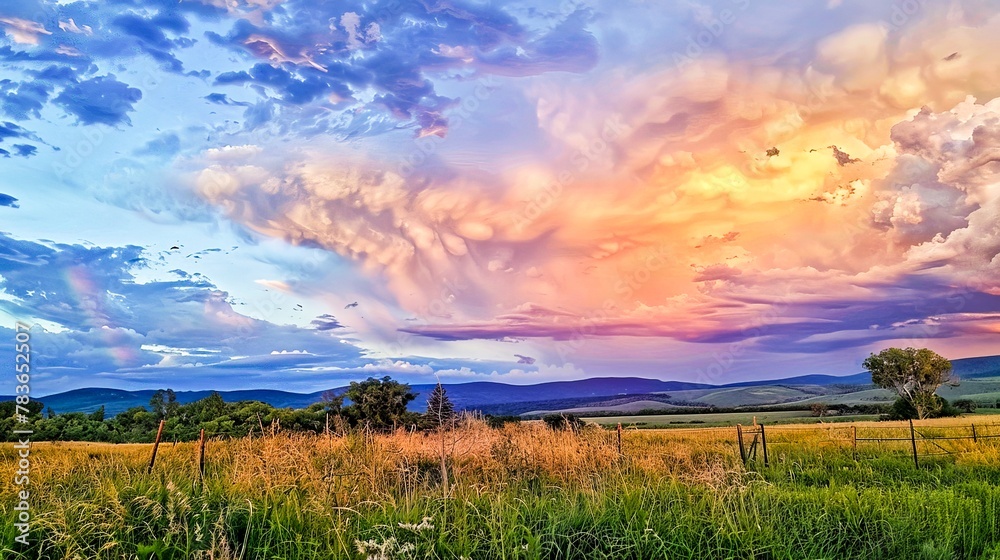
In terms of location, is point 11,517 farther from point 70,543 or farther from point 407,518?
point 407,518

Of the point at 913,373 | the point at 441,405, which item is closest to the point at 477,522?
the point at 441,405

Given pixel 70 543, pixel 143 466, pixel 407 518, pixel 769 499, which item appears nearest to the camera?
pixel 70 543

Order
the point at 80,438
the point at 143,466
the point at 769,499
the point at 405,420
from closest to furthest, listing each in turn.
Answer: the point at 769,499 → the point at 143,466 → the point at 80,438 → the point at 405,420

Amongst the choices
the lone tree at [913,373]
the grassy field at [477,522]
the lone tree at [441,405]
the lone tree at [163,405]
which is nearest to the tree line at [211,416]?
the lone tree at [163,405]

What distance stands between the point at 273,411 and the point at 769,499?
75.2 feet

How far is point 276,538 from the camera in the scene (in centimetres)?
636

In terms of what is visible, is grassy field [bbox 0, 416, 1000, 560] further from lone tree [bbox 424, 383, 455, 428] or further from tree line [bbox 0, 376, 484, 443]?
tree line [bbox 0, 376, 484, 443]

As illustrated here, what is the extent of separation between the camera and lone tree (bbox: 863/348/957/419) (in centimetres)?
7312

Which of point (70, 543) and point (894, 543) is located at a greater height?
point (70, 543)

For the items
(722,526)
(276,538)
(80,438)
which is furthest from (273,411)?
(722,526)

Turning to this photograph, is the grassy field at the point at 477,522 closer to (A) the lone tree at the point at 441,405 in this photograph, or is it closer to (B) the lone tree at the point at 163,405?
(A) the lone tree at the point at 441,405

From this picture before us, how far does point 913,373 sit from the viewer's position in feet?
248

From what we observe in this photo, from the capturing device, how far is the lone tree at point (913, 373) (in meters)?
73.1

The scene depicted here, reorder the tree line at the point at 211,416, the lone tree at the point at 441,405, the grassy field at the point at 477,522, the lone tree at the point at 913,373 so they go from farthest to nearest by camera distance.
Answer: the lone tree at the point at 913,373 → the tree line at the point at 211,416 → the lone tree at the point at 441,405 → the grassy field at the point at 477,522
